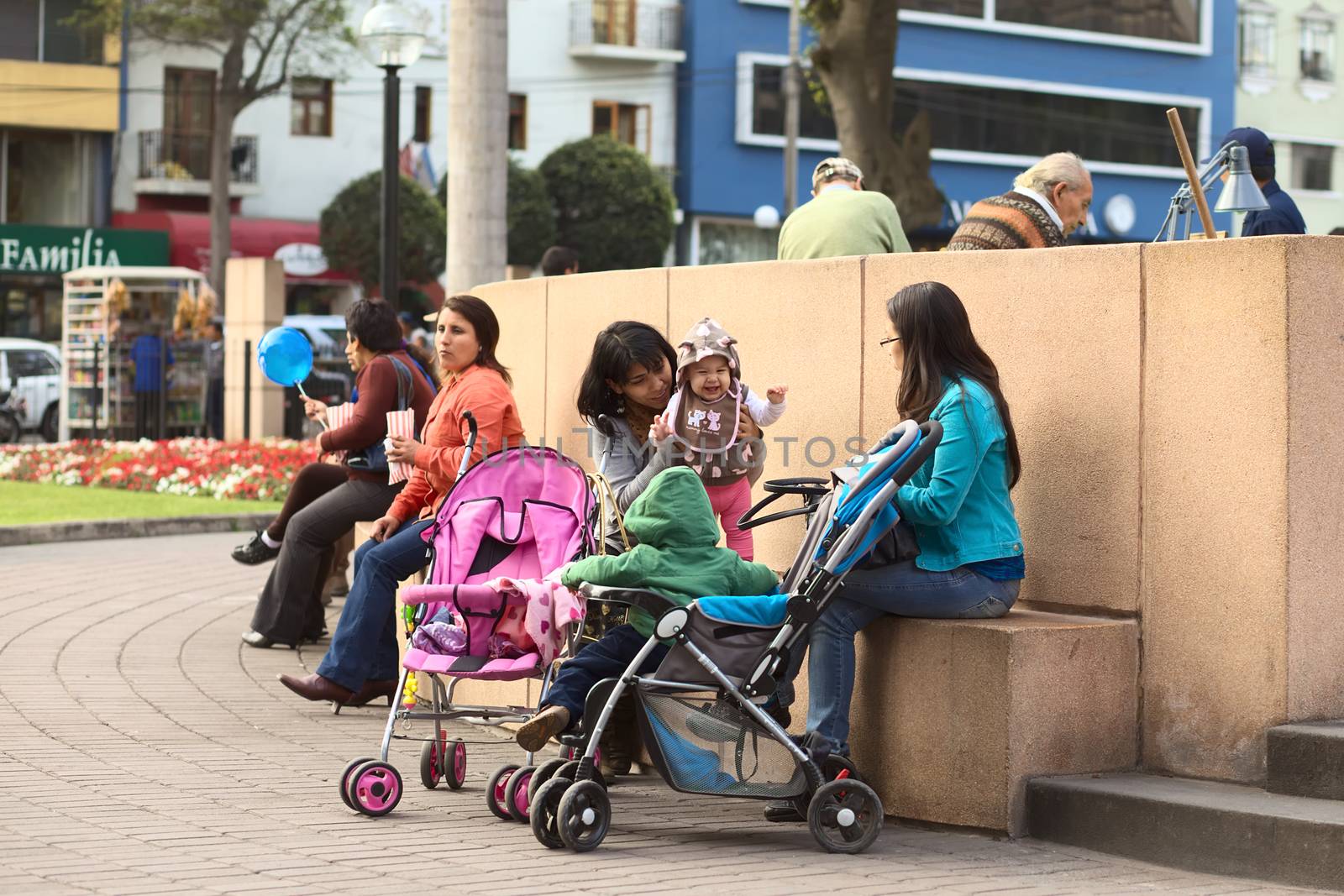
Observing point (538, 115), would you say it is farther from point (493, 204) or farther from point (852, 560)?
point (852, 560)

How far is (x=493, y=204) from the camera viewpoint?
43.1ft

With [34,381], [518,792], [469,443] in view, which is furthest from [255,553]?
[34,381]

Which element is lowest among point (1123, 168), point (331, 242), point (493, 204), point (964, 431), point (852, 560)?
point (852, 560)

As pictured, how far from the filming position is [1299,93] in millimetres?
59469

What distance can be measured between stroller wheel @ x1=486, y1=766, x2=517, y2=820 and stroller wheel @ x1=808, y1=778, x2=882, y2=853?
1.07 m

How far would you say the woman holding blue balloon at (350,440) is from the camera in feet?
31.1

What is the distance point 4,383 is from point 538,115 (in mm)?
20837

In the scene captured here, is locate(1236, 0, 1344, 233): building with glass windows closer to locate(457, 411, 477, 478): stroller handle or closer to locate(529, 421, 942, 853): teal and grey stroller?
locate(457, 411, 477, 478): stroller handle

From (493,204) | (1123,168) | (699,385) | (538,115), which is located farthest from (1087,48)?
(699,385)

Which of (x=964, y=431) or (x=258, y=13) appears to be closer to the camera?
(x=964, y=431)

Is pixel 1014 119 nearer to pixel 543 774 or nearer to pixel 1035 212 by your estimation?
pixel 1035 212

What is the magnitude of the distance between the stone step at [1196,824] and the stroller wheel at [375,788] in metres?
2.09

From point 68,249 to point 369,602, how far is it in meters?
36.2

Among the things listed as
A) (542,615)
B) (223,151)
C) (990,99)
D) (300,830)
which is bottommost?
(300,830)
